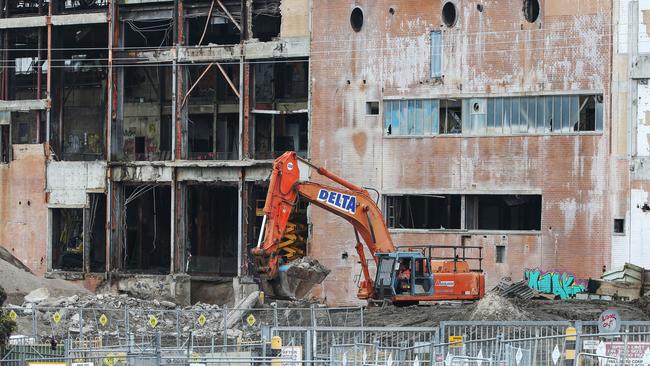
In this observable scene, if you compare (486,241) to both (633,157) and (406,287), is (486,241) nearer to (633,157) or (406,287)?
(633,157)

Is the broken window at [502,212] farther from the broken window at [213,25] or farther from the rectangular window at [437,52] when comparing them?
the broken window at [213,25]

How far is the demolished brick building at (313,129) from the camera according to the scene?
52125 millimetres

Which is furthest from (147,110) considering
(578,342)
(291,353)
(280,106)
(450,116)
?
(578,342)

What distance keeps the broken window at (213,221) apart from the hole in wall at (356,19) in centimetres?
1171

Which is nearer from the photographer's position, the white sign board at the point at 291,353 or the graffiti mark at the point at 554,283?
the white sign board at the point at 291,353

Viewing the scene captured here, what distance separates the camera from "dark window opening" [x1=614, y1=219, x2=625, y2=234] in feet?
168

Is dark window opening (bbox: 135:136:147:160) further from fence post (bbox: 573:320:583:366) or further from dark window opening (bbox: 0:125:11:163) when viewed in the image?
fence post (bbox: 573:320:583:366)

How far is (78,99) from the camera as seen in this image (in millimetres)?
68188

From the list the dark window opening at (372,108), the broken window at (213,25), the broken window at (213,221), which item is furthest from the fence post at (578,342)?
the broken window at (213,221)

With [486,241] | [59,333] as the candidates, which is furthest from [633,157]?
[59,333]

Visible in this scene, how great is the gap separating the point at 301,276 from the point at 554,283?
9399mm

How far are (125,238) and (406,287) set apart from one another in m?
21.3

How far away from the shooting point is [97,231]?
6519cm

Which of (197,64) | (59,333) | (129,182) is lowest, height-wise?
(59,333)
